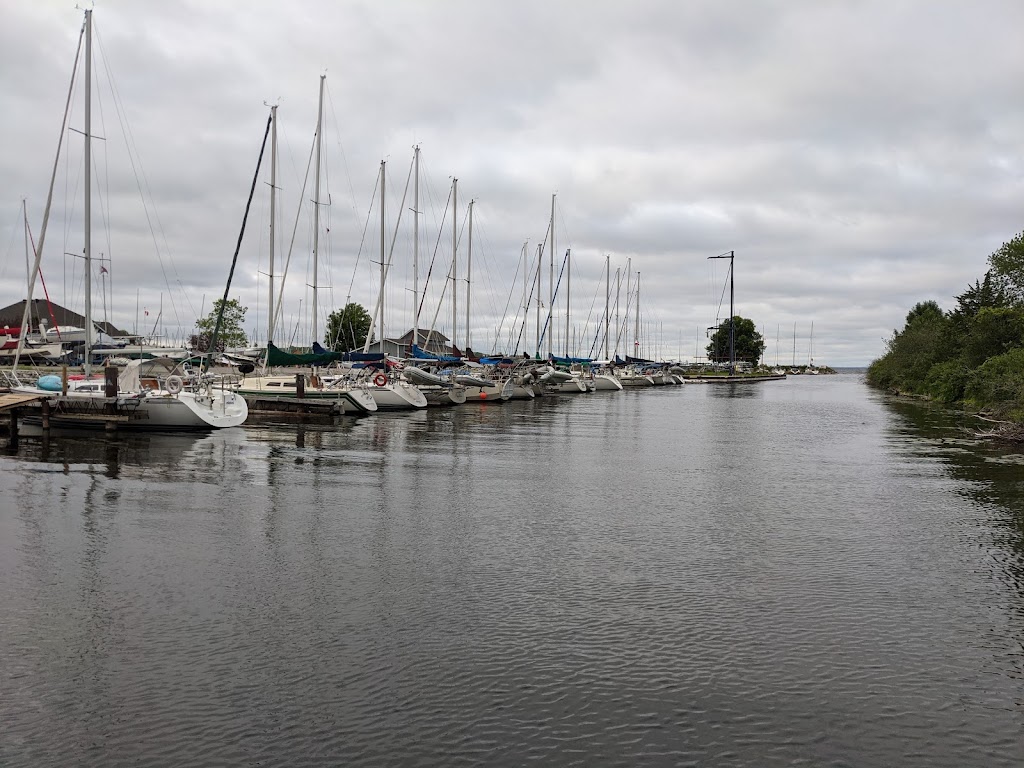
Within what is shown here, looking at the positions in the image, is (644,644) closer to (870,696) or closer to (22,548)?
(870,696)

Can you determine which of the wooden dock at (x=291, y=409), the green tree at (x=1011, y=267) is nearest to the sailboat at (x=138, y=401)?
the wooden dock at (x=291, y=409)

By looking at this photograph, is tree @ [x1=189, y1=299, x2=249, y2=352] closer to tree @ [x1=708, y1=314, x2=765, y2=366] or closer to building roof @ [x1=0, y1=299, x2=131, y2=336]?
building roof @ [x1=0, y1=299, x2=131, y2=336]

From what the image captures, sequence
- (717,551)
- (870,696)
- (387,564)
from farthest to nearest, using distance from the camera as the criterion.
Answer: (717,551) → (387,564) → (870,696)

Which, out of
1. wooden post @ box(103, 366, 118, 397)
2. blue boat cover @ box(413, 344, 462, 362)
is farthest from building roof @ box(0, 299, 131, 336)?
wooden post @ box(103, 366, 118, 397)

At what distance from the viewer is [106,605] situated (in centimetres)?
936

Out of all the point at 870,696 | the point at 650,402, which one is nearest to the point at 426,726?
the point at 870,696

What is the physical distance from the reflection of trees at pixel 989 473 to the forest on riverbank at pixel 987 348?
2.26 metres

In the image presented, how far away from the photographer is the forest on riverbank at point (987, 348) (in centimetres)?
3941

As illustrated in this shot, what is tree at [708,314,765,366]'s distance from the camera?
583 feet

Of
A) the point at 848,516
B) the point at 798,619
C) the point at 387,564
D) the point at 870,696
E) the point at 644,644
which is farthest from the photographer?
the point at 848,516

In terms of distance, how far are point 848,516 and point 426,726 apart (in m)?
11.4

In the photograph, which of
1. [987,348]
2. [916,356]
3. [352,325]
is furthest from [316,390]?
[352,325]

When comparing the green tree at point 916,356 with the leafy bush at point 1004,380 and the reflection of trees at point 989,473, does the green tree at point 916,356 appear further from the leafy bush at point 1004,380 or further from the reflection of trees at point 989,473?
the reflection of trees at point 989,473

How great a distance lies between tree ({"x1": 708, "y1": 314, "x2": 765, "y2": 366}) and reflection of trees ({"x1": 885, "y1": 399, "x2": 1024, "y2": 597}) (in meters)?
136
